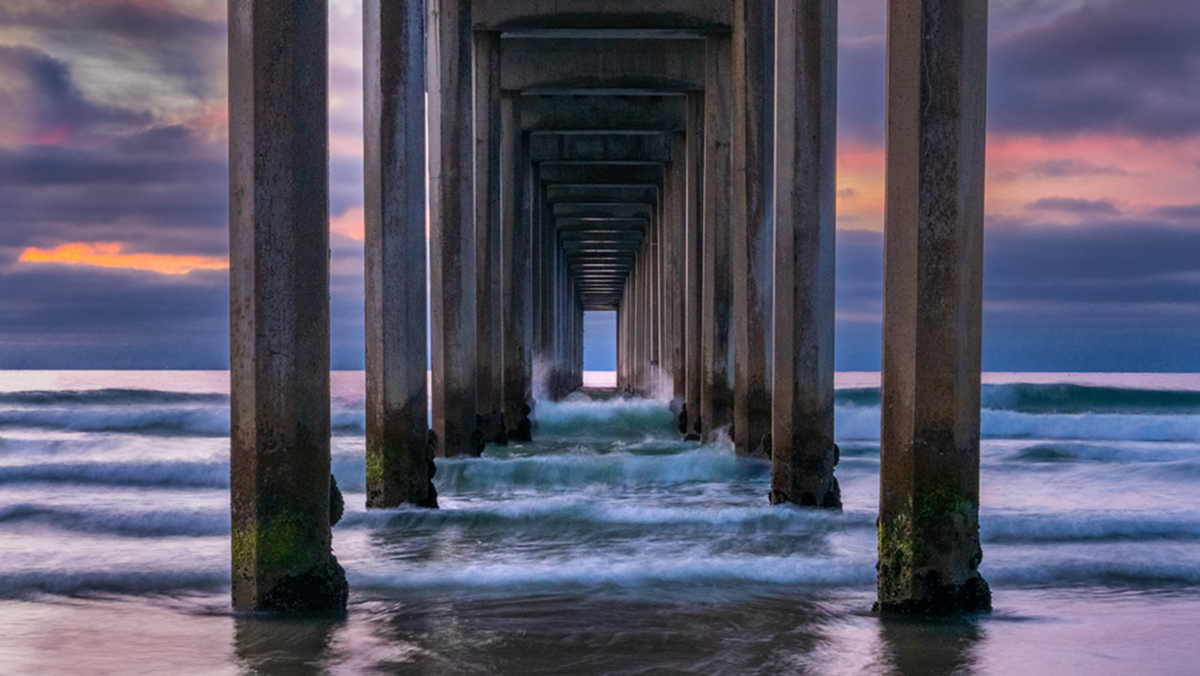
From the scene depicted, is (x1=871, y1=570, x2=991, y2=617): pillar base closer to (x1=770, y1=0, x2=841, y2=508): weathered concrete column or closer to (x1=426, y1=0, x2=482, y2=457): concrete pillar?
(x1=770, y1=0, x2=841, y2=508): weathered concrete column

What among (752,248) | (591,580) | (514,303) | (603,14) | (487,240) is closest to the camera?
(591,580)

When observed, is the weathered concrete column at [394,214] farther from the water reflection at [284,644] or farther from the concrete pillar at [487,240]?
the concrete pillar at [487,240]

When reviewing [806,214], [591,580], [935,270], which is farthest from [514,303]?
[935,270]

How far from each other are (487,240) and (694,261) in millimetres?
3829

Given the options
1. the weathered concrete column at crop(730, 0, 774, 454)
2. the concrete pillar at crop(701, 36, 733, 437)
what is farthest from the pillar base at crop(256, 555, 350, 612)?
the concrete pillar at crop(701, 36, 733, 437)

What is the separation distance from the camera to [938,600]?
4867mm

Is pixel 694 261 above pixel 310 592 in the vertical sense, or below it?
above

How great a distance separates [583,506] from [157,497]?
16.7 feet

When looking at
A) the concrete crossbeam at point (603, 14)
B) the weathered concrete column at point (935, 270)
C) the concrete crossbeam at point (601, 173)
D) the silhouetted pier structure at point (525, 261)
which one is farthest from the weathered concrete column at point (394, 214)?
the concrete crossbeam at point (601, 173)

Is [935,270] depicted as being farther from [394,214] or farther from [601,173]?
[601,173]

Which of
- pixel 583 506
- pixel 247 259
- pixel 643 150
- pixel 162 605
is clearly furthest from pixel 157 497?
pixel 643 150

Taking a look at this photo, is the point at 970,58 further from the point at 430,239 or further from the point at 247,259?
the point at 430,239

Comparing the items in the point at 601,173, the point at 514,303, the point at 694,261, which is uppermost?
the point at 601,173

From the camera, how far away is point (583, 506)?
9.12m
